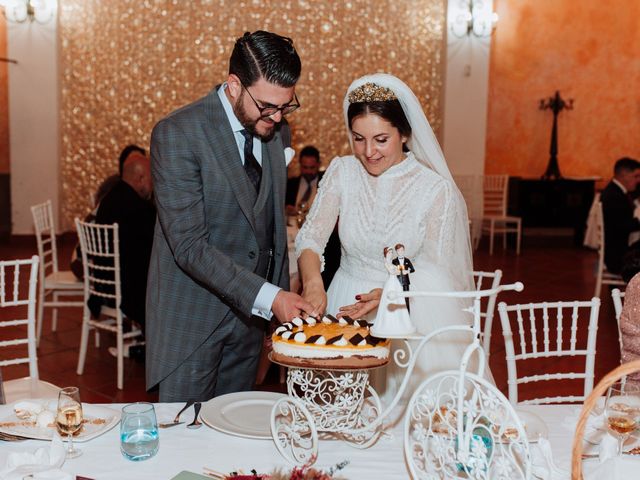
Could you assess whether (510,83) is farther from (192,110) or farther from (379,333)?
(379,333)

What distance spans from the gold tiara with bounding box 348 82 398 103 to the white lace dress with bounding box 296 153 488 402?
1.00 ft

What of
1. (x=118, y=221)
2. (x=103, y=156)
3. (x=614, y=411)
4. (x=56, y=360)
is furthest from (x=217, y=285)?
(x=103, y=156)

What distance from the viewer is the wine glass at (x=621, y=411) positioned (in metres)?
1.50

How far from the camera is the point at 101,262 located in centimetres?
439

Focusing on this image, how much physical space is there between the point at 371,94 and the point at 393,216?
46 cm

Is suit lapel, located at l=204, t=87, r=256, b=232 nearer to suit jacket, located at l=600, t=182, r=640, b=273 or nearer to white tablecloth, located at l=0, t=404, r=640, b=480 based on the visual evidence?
white tablecloth, located at l=0, t=404, r=640, b=480

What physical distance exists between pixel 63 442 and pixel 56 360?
3.32 meters

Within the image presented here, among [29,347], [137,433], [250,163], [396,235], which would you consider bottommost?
[29,347]

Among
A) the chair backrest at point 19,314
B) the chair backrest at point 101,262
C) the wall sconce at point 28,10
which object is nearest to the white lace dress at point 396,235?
the chair backrest at point 19,314

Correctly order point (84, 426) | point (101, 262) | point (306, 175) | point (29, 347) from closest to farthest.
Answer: point (84, 426)
point (29, 347)
point (101, 262)
point (306, 175)

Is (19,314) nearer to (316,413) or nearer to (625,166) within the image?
(316,413)

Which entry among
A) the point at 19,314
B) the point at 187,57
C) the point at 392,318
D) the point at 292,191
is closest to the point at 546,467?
the point at 392,318

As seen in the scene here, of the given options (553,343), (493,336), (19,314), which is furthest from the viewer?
(19,314)

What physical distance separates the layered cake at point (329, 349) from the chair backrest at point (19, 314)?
1.40 m
